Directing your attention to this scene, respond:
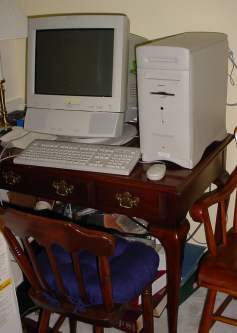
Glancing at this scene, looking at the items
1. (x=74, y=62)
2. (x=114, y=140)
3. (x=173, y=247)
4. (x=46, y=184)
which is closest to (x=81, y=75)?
(x=74, y=62)

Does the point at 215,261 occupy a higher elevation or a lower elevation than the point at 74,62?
lower

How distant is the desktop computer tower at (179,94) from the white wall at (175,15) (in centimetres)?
20

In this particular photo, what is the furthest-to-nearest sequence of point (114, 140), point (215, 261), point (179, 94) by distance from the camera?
point (114, 140), point (215, 261), point (179, 94)

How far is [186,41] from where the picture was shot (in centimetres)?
136

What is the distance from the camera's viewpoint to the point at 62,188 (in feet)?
4.91

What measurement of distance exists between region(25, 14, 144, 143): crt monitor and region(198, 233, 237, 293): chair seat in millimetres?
578

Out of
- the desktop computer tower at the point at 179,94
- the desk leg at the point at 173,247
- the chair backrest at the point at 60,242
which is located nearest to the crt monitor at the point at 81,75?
the desktop computer tower at the point at 179,94

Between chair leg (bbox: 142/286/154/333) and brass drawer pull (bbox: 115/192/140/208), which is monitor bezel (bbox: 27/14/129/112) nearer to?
brass drawer pull (bbox: 115/192/140/208)

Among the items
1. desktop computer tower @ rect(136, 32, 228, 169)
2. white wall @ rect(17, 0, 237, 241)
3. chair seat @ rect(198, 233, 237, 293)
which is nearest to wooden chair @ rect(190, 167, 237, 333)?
chair seat @ rect(198, 233, 237, 293)

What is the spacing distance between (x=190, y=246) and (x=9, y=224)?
1.14 m

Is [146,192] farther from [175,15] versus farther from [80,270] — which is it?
[175,15]

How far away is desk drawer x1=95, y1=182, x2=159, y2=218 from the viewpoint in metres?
1.33

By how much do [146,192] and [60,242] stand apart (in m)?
0.37

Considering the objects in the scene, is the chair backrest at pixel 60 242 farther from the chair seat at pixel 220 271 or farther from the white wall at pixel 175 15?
the white wall at pixel 175 15
